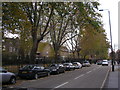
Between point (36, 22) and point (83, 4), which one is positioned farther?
point (36, 22)

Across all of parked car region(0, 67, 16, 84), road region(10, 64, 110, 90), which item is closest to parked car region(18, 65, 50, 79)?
road region(10, 64, 110, 90)

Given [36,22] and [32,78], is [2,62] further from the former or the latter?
[36,22]

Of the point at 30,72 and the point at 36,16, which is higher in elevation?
the point at 36,16

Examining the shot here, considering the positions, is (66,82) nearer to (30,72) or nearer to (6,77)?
(6,77)

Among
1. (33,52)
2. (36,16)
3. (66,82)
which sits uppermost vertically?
(36,16)

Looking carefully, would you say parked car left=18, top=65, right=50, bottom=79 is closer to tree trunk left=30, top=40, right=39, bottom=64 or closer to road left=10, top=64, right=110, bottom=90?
road left=10, top=64, right=110, bottom=90

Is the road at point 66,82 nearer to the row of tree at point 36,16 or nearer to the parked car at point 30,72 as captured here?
the parked car at point 30,72

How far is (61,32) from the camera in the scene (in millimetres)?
44156

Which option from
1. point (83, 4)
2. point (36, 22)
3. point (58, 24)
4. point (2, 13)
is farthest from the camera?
point (58, 24)

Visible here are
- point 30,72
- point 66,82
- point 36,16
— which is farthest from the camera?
point 36,16

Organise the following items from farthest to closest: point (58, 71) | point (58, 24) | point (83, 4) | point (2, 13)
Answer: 1. point (58, 24)
2. point (58, 71)
3. point (83, 4)
4. point (2, 13)

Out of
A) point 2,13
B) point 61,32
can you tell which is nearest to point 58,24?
point 61,32

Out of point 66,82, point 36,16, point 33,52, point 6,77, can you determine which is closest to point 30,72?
point 6,77

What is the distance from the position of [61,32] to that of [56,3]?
21954 millimetres
